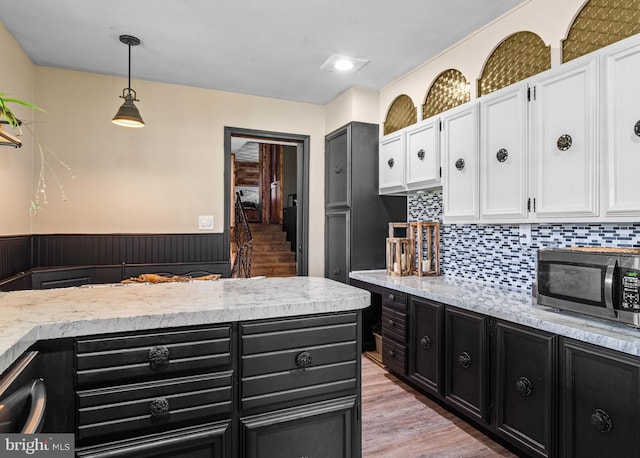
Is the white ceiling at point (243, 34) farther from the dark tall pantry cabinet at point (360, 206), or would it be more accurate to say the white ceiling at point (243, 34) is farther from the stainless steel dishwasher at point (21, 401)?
the stainless steel dishwasher at point (21, 401)

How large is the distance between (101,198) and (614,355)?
4.05 metres

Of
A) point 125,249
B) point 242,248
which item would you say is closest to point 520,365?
point 125,249

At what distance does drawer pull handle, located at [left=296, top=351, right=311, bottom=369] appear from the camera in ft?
4.89

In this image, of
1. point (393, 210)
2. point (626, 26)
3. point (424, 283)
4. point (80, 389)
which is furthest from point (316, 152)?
point (80, 389)

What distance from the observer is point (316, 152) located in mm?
4543

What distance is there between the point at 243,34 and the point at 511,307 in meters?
2.67

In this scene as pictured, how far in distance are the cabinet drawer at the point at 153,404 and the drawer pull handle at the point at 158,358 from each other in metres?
0.06

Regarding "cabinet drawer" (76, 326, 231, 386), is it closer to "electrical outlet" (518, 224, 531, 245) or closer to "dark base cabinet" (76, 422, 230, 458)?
"dark base cabinet" (76, 422, 230, 458)

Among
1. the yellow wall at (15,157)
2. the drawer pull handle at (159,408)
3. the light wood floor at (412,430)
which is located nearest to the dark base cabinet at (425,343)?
the light wood floor at (412,430)

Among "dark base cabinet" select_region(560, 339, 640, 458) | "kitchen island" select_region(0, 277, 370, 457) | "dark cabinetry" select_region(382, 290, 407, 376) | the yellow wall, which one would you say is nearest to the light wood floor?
"dark cabinetry" select_region(382, 290, 407, 376)

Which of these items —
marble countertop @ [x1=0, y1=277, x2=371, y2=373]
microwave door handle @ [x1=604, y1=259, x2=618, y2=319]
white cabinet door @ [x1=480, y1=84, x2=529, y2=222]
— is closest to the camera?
marble countertop @ [x1=0, y1=277, x2=371, y2=373]

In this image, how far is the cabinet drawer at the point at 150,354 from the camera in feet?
4.10

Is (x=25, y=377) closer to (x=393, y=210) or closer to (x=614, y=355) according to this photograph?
(x=614, y=355)

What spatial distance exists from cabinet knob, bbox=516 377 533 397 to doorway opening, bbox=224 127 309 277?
2.75 metres
